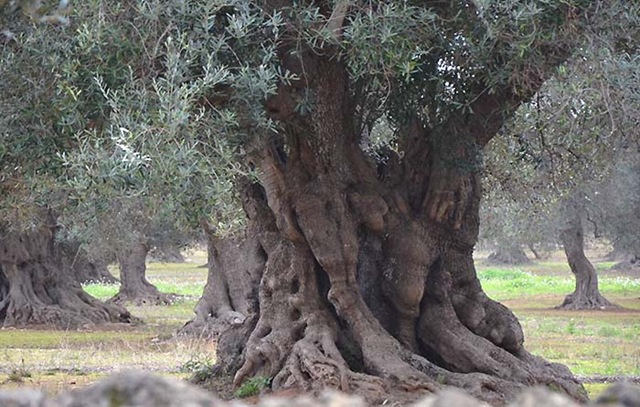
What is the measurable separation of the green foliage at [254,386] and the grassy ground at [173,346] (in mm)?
2721

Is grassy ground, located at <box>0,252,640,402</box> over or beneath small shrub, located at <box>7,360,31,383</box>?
beneath

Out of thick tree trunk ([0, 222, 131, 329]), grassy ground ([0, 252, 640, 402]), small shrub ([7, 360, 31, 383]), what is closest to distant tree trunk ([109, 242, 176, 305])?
grassy ground ([0, 252, 640, 402])

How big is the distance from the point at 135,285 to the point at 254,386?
3550cm

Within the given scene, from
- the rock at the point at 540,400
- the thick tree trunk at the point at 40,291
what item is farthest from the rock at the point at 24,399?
the thick tree trunk at the point at 40,291

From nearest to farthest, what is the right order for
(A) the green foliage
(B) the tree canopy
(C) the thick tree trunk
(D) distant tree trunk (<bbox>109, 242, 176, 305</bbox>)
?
(B) the tree canopy → (A) the green foliage → (C) the thick tree trunk → (D) distant tree trunk (<bbox>109, 242, 176, 305</bbox>)

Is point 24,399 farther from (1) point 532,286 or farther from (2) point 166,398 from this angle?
(1) point 532,286

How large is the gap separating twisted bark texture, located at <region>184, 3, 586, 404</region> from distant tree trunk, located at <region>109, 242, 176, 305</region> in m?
33.3

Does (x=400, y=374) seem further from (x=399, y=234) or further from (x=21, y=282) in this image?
(x=21, y=282)

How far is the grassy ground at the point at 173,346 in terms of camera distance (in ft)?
57.8

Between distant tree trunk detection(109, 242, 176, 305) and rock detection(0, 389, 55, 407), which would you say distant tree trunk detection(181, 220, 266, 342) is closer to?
distant tree trunk detection(109, 242, 176, 305)

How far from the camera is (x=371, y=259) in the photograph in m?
13.4

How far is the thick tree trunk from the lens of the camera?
32.2 meters

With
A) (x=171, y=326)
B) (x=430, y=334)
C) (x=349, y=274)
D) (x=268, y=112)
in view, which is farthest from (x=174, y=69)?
(x=171, y=326)

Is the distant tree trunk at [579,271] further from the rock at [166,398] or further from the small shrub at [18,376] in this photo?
the rock at [166,398]
